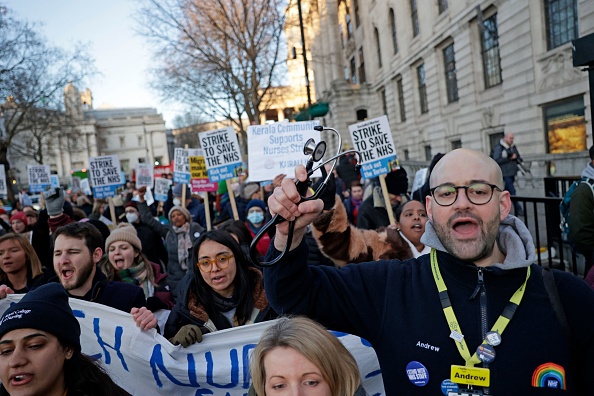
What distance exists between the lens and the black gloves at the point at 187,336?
3.06 m

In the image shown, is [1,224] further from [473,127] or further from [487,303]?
[473,127]

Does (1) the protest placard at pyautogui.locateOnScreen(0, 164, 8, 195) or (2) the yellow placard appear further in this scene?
(1) the protest placard at pyautogui.locateOnScreen(0, 164, 8, 195)

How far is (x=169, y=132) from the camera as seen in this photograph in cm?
11125

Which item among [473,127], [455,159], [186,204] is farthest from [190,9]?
[455,159]

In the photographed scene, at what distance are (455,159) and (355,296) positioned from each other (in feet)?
2.36

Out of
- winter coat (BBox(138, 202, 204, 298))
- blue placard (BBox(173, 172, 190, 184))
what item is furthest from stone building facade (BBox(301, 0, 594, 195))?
winter coat (BBox(138, 202, 204, 298))

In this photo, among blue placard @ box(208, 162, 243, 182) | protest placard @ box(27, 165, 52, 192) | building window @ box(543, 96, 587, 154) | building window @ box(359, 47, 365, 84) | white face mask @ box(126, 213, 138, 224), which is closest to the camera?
white face mask @ box(126, 213, 138, 224)

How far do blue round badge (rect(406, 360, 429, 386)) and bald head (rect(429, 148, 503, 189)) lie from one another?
74 centimetres

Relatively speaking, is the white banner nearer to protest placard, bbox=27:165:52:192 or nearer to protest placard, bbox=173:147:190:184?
protest placard, bbox=173:147:190:184

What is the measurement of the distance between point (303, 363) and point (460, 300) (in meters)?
0.67

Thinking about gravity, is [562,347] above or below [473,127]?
below

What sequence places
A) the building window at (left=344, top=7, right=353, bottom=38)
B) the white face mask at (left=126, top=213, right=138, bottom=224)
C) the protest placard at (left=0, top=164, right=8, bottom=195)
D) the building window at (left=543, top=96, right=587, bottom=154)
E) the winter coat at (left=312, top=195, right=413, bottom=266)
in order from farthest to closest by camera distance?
the building window at (left=344, top=7, right=353, bottom=38), the building window at (left=543, top=96, right=587, bottom=154), the protest placard at (left=0, top=164, right=8, bottom=195), the white face mask at (left=126, top=213, right=138, bottom=224), the winter coat at (left=312, top=195, right=413, bottom=266)

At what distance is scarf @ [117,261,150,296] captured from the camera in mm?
4484

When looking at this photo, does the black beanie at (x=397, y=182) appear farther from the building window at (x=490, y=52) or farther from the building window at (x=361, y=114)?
the building window at (x=361, y=114)
